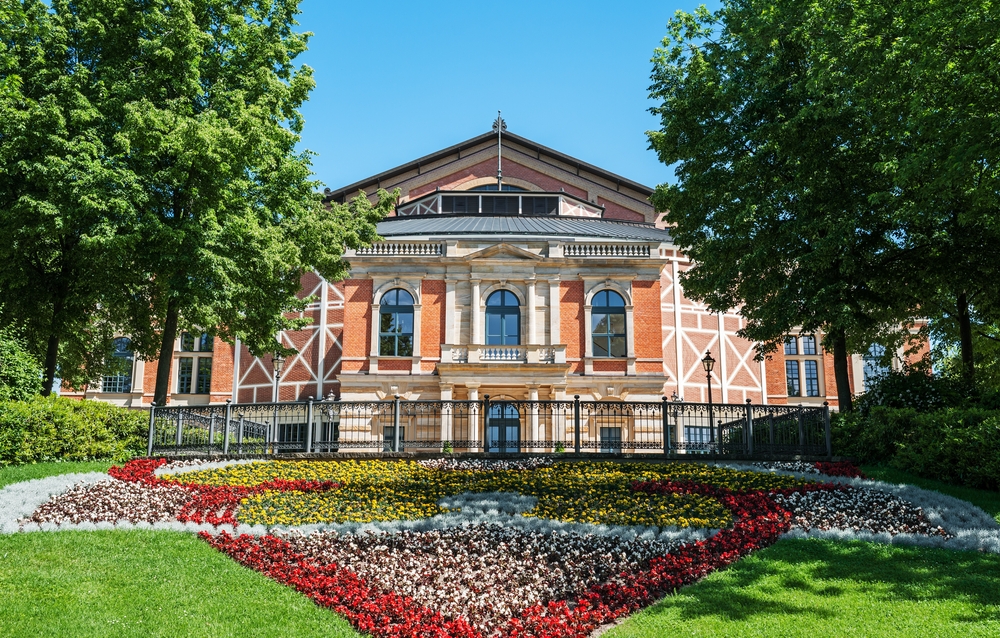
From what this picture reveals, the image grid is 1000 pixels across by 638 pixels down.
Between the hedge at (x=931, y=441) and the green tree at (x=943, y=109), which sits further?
the hedge at (x=931, y=441)

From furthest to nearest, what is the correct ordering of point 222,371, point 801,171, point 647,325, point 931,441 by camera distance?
1. point 222,371
2. point 647,325
3. point 801,171
4. point 931,441

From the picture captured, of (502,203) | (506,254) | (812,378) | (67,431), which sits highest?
(502,203)

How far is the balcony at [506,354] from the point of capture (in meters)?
29.5

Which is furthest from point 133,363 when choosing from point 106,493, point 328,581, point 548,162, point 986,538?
point 986,538

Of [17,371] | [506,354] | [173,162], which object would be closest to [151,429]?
[17,371]

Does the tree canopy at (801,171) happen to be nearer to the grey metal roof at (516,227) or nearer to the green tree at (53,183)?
the grey metal roof at (516,227)

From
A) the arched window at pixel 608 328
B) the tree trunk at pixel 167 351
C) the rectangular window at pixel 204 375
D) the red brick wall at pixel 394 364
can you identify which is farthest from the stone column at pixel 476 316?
the rectangular window at pixel 204 375

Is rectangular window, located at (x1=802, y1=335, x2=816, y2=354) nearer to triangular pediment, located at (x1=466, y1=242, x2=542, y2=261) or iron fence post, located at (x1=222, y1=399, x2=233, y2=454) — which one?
triangular pediment, located at (x1=466, y1=242, x2=542, y2=261)

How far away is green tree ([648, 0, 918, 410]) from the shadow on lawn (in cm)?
873

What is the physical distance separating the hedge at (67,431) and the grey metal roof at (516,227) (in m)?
16.9

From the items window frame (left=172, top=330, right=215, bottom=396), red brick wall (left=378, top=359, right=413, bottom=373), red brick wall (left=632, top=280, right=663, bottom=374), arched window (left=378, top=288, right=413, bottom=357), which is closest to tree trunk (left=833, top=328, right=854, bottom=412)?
red brick wall (left=632, top=280, right=663, bottom=374)

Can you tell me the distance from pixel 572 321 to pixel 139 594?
78.7ft

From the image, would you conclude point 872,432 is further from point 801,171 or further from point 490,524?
point 490,524

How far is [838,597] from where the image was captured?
28.2 ft
